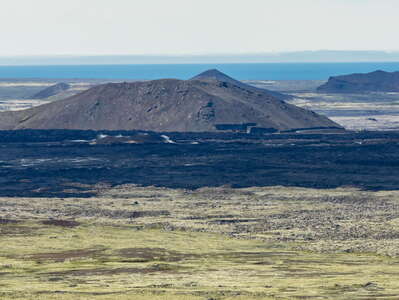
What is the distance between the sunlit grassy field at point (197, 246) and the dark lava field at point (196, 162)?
7.62 meters

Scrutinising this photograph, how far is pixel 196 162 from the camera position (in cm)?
14238

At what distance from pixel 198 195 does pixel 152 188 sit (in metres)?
8.02

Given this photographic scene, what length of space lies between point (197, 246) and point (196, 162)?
60.2 m

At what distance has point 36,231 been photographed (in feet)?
297

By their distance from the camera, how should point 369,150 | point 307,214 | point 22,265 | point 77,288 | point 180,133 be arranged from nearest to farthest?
point 77,288 < point 22,265 < point 307,214 < point 369,150 < point 180,133

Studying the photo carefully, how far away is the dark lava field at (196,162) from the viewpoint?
124 meters

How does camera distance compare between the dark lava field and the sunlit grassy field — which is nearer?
the sunlit grassy field

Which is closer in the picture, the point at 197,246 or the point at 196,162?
the point at 197,246

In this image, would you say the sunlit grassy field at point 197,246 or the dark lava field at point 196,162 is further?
the dark lava field at point 196,162

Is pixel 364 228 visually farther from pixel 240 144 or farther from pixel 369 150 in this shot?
pixel 240 144

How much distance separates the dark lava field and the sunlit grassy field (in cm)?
762

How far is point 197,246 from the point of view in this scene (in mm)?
82625

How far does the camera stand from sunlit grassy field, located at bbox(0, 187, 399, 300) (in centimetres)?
5762

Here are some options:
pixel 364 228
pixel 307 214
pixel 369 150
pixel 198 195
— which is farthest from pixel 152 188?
pixel 369 150
